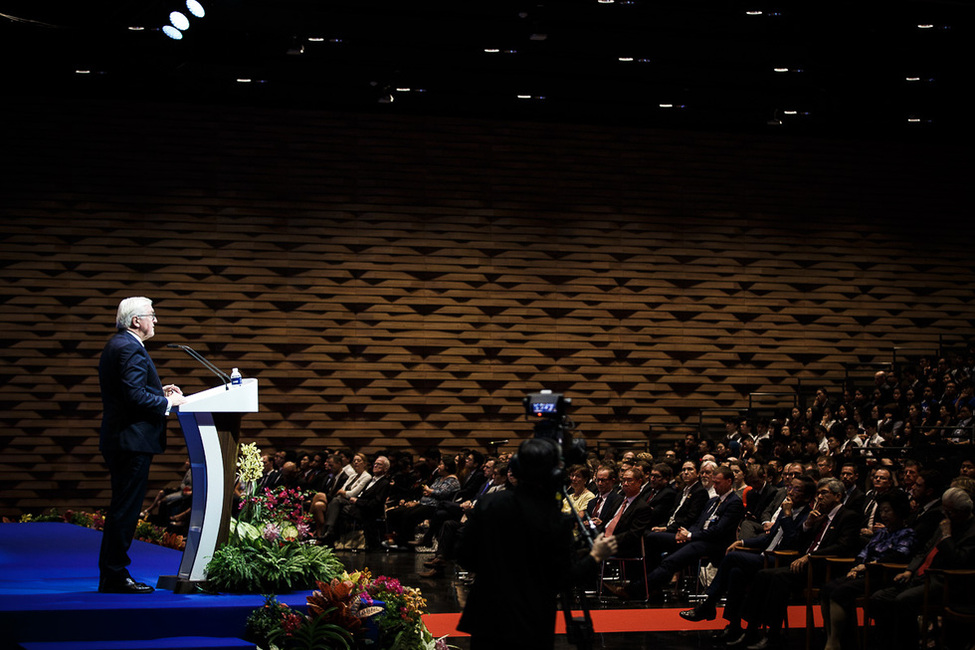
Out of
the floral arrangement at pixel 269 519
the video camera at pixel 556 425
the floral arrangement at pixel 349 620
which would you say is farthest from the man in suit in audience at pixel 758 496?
the video camera at pixel 556 425

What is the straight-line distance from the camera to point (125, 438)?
4.50 meters

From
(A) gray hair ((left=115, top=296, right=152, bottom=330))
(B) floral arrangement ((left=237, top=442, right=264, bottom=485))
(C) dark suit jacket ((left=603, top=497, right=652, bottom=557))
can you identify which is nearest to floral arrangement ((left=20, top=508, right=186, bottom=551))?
(B) floral arrangement ((left=237, top=442, right=264, bottom=485))

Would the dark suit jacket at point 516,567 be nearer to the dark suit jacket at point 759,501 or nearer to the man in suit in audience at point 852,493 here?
the man in suit in audience at point 852,493

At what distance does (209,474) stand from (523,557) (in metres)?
2.17

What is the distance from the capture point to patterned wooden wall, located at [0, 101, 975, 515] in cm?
1380

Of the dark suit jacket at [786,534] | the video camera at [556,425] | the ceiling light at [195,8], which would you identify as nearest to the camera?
the video camera at [556,425]

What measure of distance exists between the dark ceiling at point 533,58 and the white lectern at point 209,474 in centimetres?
765

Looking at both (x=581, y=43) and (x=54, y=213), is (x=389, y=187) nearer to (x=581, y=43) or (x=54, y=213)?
(x=581, y=43)

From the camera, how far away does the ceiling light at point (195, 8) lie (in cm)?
1088

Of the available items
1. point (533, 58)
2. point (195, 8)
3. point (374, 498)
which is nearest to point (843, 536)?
point (374, 498)

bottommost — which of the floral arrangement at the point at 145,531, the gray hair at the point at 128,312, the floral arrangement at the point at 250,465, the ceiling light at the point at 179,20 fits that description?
the floral arrangement at the point at 145,531

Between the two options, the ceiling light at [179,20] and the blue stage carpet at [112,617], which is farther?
the ceiling light at [179,20]

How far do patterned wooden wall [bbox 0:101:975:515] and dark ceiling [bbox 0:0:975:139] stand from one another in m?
0.54

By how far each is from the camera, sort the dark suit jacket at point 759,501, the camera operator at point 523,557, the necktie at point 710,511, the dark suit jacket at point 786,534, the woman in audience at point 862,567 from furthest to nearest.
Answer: the dark suit jacket at point 759,501, the necktie at point 710,511, the dark suit jacket at point 786,534, the woman in audience at point 862,567, the camera operator at point 523,557
